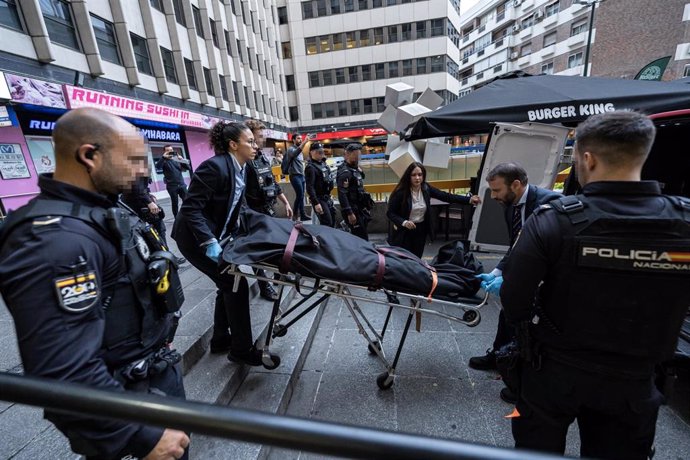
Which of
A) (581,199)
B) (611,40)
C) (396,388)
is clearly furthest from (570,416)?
(611,40)

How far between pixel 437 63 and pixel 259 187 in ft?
100.0

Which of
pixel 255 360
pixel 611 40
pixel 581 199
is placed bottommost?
pixel 255 360

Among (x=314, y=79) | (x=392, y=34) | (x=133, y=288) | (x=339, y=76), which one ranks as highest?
(x=392, y=34)

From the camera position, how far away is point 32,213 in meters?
0.89

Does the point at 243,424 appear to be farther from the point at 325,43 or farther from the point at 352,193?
the point at 325,43

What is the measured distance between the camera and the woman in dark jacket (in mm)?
3822

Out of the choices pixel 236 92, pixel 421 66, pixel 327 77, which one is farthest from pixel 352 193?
pixel 327 77

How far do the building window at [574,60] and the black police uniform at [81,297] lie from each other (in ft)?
121

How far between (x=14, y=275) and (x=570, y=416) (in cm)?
212

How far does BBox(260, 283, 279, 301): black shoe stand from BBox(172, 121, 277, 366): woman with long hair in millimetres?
1113

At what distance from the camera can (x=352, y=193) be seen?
Answer: 491 centimetres

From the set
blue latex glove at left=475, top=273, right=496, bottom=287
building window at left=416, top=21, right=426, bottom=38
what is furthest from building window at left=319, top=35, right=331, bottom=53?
blue latex glove at left=475, top=273, right=496, bottom=287

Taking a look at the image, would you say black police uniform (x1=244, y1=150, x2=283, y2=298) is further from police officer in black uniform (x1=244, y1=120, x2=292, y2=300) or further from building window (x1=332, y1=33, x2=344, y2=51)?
building window (x1=332, y1=33, x2=344, y2=51)

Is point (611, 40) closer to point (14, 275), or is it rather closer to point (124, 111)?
point (124, 111)
